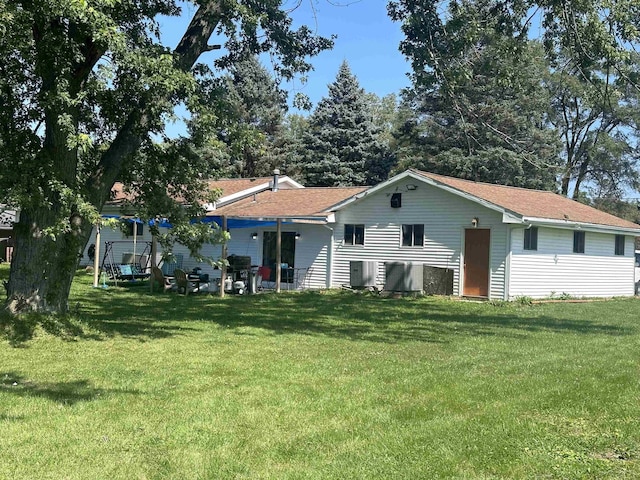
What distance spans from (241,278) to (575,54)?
12.3m

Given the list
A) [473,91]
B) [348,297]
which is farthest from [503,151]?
[348,297]

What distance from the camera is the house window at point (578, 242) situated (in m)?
20.6

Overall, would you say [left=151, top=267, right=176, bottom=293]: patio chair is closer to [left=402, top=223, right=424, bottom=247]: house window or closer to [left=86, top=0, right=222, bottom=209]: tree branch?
[left=402, top=223, right=424, bottom=247]: house window

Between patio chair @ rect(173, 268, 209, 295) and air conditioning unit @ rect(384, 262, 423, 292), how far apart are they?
5.60 metres

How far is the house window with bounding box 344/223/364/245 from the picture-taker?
2123 centimetres

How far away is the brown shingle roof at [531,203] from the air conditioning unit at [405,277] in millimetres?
2694

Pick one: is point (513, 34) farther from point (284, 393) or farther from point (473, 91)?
point (473, 91)

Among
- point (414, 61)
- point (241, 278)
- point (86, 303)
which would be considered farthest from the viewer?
point (241, 278)

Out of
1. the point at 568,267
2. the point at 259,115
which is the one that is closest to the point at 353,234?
the point at 568,267

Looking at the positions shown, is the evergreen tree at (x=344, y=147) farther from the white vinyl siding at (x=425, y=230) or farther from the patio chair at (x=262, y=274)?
the patio chair at (x=262, y=274)

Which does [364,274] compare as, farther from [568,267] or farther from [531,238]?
[568,267]

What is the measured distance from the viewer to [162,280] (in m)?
19.0

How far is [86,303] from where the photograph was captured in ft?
49.5

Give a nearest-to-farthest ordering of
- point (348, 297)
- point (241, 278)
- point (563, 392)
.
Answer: point (563, 392) < point (348, 297) < point (241, 278)
